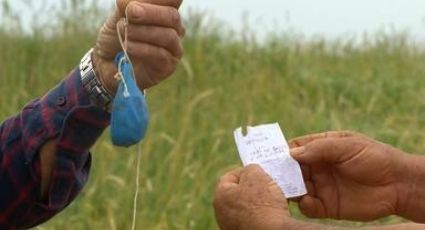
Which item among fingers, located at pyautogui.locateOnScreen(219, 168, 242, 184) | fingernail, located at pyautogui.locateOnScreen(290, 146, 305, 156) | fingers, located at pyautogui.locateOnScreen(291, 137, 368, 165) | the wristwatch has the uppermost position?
fingernail, located at pyautogui.locateOnScreen(290, 146, 305, 156)

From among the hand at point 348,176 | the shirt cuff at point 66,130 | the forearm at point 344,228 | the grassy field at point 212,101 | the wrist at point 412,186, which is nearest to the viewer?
the forearm at point 344,228

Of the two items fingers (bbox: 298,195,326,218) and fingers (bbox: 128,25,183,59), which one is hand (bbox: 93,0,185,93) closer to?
fingers (bbox: 128,25,183,59)

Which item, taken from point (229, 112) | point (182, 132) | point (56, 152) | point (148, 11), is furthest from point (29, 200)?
point (229, 112)

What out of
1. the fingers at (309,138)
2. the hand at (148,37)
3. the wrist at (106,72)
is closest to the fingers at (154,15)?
the hand at (148,37)

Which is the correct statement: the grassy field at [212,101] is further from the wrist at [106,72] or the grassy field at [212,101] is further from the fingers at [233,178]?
the fingers at [233,178]

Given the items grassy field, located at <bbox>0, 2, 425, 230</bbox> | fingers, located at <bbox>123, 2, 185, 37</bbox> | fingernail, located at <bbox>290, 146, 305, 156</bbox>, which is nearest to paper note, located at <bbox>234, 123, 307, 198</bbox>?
fingernail, located at <bbox>290, 146, 305, 156</bbox>

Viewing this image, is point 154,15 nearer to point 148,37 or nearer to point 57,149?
point 148,37

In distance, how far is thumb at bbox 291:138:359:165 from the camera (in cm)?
147

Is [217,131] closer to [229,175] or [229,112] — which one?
[229,112]

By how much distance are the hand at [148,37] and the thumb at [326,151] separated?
270mm

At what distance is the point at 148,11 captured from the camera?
5.09ft

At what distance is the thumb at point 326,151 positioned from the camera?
147 centimetres

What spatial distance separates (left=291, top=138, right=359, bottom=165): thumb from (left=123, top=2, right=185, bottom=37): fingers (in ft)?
0.89

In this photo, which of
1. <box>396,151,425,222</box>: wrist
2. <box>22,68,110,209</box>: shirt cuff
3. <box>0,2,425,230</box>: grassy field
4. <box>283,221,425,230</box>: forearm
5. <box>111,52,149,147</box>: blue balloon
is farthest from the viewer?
<box>0,2,425,230</box>: grassy field
